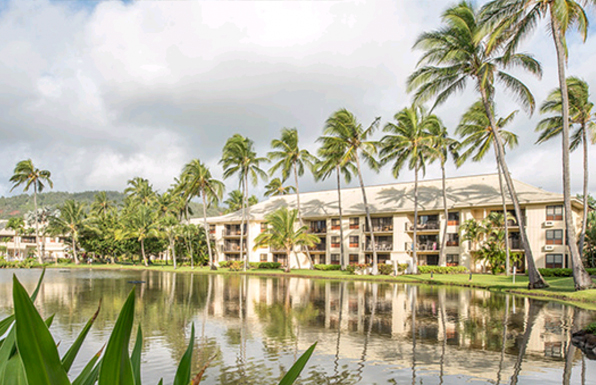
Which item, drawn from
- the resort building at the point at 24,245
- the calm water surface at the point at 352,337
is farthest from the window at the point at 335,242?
the resort building at the point at 24,245

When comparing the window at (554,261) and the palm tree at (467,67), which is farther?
the window at (554,261)

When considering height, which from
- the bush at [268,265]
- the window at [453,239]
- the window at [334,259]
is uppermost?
the window at [453,239]

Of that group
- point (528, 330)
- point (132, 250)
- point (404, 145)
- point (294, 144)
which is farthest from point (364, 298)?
point (132, 250)

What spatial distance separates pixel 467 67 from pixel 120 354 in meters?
28.6

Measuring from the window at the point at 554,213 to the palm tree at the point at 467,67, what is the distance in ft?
44.1

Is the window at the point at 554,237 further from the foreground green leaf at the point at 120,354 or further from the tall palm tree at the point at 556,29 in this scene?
the foreground green leaf at the point at 120,354

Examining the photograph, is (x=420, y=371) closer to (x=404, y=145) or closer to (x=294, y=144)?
(x=404, y=145)

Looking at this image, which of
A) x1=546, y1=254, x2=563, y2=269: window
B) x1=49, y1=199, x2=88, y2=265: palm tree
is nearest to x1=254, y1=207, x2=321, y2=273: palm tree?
x1=546, y1=254, x2=563, y2=269: window

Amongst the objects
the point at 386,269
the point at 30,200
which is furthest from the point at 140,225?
the point at 30,200

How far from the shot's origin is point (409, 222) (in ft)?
151

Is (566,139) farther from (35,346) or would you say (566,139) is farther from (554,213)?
(35,346)

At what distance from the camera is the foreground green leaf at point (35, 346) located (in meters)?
1.10

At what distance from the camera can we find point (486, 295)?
79.8 feet

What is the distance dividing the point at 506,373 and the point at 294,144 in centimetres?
3868
